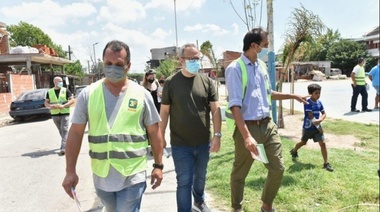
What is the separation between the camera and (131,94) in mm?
2410

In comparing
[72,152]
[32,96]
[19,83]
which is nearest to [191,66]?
[72,152]

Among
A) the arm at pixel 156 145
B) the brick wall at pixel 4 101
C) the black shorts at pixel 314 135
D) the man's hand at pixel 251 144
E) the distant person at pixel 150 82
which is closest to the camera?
the arm at pixel 156 145

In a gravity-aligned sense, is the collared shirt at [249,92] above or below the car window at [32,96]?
above

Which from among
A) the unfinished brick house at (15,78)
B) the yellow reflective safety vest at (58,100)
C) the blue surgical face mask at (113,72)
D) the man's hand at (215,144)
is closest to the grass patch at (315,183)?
the man's hand at (215,144)

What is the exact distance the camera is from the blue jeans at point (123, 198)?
7.60 ft

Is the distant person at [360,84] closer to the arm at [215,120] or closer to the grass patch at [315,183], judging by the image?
the grass patch at [315,183]

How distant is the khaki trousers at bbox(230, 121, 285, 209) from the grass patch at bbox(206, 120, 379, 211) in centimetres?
37

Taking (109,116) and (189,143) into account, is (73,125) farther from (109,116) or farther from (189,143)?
(189,143)

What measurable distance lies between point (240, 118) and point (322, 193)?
1.69 meters

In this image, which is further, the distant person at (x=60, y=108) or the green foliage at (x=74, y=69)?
the green foliage at (x=74, y=69)

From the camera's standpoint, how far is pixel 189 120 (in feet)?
10.7

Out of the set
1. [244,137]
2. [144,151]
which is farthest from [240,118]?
[144,151]

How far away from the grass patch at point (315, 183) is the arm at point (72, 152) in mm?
2011

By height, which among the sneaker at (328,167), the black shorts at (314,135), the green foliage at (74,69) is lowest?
the sneaker at (328,167)
